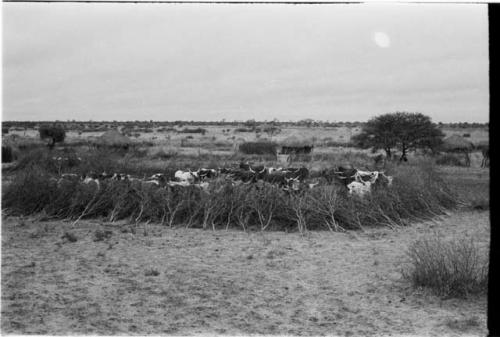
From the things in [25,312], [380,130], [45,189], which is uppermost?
[380,130]

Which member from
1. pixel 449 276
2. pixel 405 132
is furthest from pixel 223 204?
pixel 405 132

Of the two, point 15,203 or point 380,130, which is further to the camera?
point 380,130

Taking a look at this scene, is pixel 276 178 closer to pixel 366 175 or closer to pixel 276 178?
pixel 276 178

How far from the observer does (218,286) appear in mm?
5949

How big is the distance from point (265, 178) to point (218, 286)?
225 inches

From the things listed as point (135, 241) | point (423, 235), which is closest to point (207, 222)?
point (135, 241)

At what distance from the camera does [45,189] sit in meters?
10.2

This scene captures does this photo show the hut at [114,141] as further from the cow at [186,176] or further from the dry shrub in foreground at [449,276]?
the dry shrub in foreground at [449,276]

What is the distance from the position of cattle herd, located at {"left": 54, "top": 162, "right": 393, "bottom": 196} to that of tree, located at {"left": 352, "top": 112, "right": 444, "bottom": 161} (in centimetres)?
881

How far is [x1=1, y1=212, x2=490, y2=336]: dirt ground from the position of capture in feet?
15.7

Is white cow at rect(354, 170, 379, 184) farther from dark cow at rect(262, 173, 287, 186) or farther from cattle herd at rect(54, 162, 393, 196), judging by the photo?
dark cow at rect(262, 173, 287, 186)

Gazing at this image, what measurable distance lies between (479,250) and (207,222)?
452 cm

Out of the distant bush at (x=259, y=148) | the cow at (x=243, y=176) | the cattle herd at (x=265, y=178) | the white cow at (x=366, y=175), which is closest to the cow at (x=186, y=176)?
the cattle herd at (x=265, y=178)

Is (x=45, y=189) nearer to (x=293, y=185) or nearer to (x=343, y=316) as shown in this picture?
(x=293, y=185)
